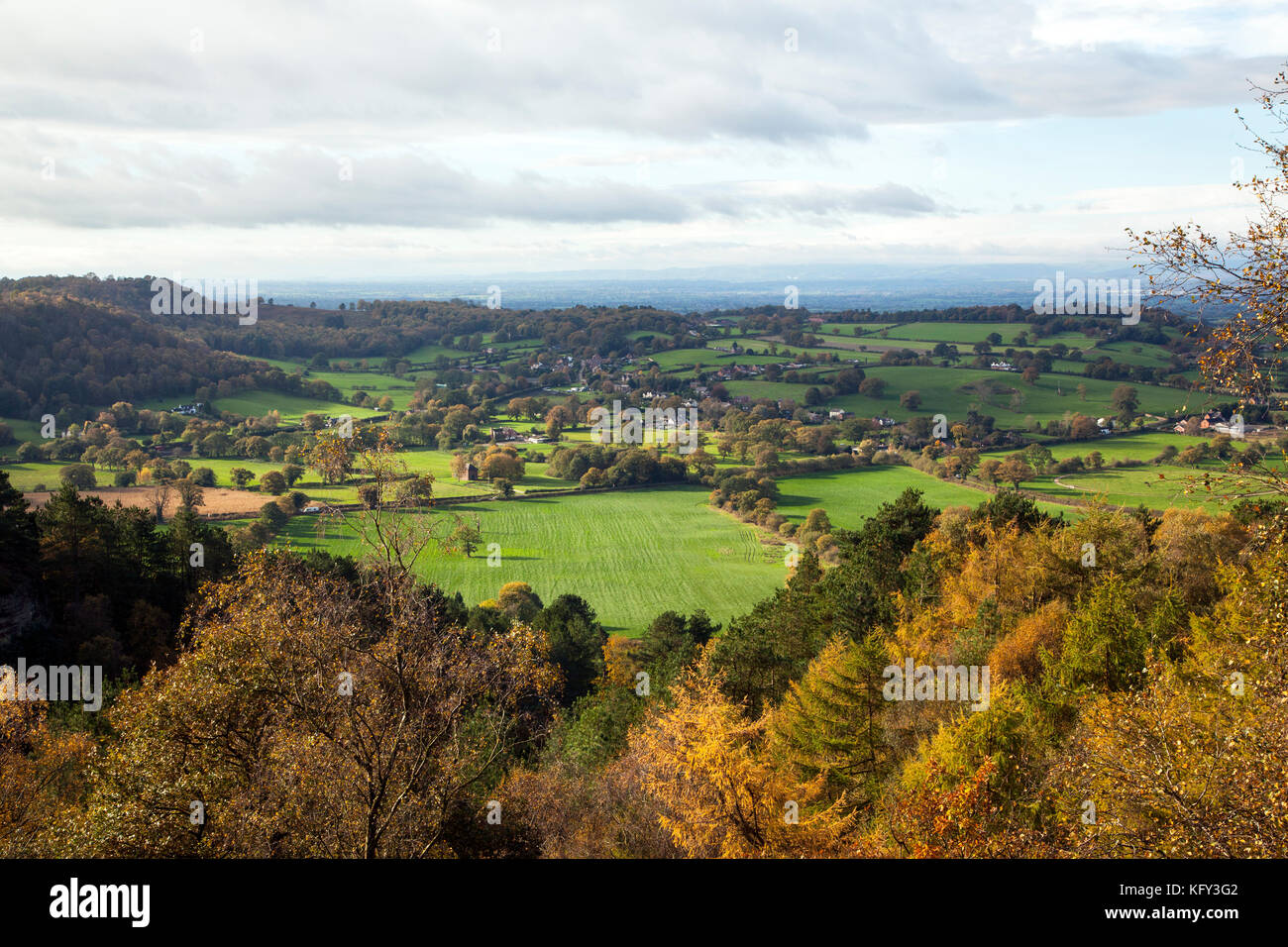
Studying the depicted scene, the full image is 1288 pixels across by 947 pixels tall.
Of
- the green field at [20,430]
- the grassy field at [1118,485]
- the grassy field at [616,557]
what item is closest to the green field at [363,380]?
the green field at [20,430]

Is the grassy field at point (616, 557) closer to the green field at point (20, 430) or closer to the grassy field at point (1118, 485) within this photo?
the grassy field at point (1118, 485)

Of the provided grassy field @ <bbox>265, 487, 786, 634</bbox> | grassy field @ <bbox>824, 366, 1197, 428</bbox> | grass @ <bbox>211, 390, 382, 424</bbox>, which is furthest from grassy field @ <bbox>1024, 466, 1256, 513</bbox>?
grass @ <bbox>211, 390, 382, 424</bbox>

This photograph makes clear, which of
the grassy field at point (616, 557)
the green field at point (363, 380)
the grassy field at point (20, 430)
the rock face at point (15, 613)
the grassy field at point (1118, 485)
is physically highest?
the green field at point (363, 380)

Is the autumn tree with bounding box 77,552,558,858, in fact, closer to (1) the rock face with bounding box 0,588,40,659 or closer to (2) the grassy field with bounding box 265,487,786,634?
(1) the rock face with bounding box 0,588,40,659

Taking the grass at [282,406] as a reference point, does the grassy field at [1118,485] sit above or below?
below

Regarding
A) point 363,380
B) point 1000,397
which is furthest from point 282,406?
point 1000,397

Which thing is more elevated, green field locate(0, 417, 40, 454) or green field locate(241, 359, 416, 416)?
green field locate(241, 359, 416, 416)

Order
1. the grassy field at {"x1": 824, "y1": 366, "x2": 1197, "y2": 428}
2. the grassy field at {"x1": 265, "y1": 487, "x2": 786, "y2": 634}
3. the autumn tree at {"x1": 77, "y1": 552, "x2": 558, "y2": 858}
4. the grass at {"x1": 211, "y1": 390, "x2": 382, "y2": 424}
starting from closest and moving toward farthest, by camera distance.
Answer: the autumn tree at {"x1": 77, "y1": 552, "x2": 558, "y2": 858} < the grassy field at {"x1": 265, "y1": 487, "x2": 786, "y2": 634} < the grassy field at {"x1": 824, "y1": 366, "x2": 1197, "y2": 428} < the grass at {"x1": 211, "y1": 390, "x2": 382, "y2": 424}

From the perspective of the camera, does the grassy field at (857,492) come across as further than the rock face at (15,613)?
Yes
